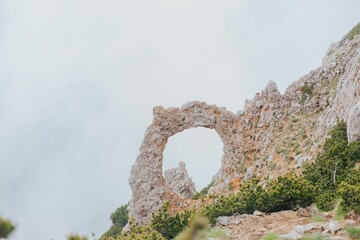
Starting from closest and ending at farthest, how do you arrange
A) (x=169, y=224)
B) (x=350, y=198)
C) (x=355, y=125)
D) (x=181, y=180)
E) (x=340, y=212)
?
(x=350, y=198) < (x=340, y=212) < (x=169, y=224) < (x=355, y=125) < (x=181, y=180)

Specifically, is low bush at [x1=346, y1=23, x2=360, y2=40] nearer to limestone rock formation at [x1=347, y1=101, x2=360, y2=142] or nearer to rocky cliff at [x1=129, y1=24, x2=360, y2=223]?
rocky cliff at [x1=129, y1=24, x2=360, y2=223]

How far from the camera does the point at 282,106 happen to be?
2802 cm

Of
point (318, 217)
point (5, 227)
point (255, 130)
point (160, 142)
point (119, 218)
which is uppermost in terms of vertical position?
point (119, 218)

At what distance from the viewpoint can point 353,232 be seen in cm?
1009

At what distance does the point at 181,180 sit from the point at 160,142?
8.58 metres

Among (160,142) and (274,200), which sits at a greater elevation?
(160,142)

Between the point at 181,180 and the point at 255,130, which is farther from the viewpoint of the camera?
the point at 181,180

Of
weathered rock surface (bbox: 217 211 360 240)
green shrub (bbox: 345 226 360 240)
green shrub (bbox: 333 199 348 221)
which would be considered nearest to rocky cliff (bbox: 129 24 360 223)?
weathered rock surface (bbox: 217 211 360 240)

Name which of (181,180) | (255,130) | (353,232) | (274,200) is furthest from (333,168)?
(181,180)

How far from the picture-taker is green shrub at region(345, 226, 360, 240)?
993cm

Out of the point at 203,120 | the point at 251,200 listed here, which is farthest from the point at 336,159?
the point at 203,120

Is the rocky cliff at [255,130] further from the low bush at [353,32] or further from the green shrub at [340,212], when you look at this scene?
the green shrub at [340,212]

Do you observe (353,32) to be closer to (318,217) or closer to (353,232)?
Answer: (318,217)

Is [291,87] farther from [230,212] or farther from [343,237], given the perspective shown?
[343,237]
